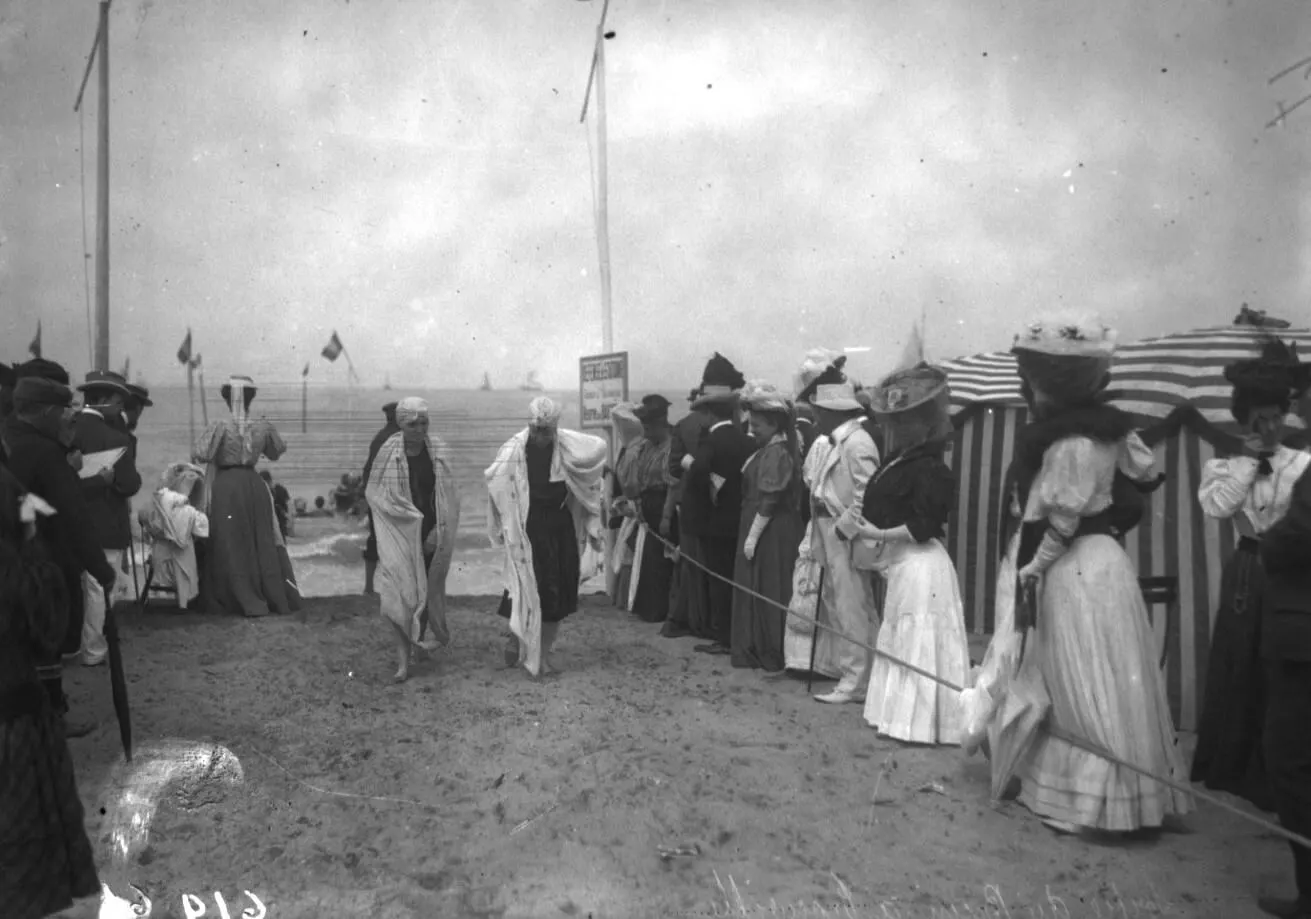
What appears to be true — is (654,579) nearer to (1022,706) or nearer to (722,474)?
(722,474)

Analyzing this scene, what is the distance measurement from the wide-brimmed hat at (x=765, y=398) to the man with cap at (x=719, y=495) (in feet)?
2.44

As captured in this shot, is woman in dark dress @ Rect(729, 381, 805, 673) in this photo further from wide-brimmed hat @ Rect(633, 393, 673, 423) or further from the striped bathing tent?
wide-brimmed hat @ Rect(633, 393, 673, 423)

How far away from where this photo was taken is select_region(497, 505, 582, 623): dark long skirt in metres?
6.57

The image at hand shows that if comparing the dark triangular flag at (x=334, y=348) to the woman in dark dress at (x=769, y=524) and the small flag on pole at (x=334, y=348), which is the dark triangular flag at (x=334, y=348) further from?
the woman in dark dress at (x=769, y=524)

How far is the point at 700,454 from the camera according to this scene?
299 inches

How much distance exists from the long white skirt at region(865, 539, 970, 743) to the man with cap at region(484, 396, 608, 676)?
2.37 meters

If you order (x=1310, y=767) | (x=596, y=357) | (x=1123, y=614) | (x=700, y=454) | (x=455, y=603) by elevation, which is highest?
(x=596, y=357)

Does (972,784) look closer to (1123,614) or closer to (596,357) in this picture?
(1123,614)

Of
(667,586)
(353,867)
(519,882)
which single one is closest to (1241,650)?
(519,882)

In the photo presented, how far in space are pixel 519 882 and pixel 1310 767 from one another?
257cm

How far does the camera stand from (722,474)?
7.48 m

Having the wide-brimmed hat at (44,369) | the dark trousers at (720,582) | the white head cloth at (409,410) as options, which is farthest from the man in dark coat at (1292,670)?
the wide-brimmed hat at (44,369)

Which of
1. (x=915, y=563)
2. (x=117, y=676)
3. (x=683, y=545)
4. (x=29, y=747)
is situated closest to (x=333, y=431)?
(x=683, y=545)

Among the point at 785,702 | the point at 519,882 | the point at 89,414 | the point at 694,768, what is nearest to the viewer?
the point at 519,882
